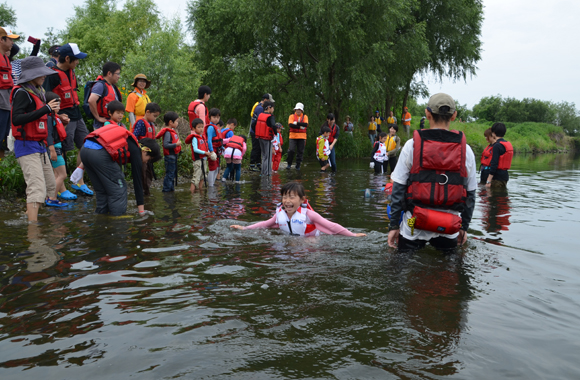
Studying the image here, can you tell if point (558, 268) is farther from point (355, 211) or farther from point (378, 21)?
point (378, 21)

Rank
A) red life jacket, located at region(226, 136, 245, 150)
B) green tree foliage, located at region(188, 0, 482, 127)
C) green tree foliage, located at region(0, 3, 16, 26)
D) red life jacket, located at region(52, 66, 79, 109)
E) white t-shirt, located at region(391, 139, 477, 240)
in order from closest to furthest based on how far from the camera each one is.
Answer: white t-shirt, located at region(391, 139, 477, 240) < red life jacket, located at region(52, 66, 79, 109) < red life jacket, located at region(226, 136, 245, 150) < green tree foliage, located at region(188, 0, 482, 127) < green tree foliage, located at region(0, 3, 16, 26)

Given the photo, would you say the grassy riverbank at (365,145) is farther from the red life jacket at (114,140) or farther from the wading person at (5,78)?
the red life jacket at (114,140)

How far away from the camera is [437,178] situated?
4.47 m

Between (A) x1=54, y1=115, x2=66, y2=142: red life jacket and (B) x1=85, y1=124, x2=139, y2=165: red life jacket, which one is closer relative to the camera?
(B) x1=85, y1=124, x2=139, y2=165: red life jacket

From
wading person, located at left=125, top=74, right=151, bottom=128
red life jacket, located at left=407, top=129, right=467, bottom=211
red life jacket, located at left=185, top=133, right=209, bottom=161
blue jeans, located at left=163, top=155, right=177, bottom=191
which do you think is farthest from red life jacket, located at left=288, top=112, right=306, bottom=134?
red life jacket, located at left=407, top=129, right=467, bottom=211

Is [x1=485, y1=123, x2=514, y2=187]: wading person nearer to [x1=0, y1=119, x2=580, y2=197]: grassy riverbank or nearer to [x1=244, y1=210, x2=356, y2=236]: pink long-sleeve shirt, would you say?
[x1=244, y1=210, x2=356, y2=236]: pink long-sleeve shirt

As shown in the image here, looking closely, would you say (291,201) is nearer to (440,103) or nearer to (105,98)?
(440,103)

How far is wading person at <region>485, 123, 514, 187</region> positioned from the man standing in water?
313 inches

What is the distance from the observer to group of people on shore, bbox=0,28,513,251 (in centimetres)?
447

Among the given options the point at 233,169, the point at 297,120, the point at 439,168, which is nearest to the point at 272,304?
the point at 439,168

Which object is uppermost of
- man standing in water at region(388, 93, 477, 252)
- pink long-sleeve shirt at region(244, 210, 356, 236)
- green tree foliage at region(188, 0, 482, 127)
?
green tree foliage at region(188, 0, 482, 127)

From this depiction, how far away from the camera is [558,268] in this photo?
530cm

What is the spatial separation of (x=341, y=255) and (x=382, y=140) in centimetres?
1162

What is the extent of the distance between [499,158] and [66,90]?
10257 mm
